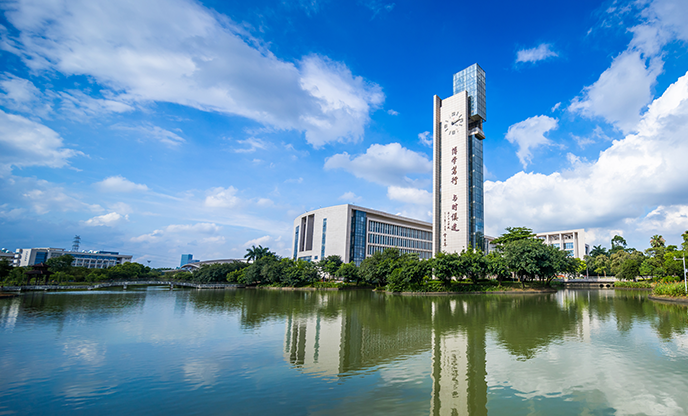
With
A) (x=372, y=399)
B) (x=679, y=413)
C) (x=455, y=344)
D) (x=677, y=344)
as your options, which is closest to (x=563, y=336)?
(x=677, y=344)

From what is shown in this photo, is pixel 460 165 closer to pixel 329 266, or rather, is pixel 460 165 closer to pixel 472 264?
pixel 472 264

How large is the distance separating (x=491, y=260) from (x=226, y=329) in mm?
37701

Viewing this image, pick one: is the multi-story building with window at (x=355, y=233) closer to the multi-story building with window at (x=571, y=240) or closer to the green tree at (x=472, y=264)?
the green tree at (x=472, y=264)

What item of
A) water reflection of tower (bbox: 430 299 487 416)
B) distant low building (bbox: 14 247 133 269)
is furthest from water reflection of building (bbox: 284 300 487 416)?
distant low building (bbox: 14 247 133 269)

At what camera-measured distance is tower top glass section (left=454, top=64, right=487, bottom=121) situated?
63181 mm

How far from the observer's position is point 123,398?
26.7ft

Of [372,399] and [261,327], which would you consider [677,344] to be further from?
[261,327]

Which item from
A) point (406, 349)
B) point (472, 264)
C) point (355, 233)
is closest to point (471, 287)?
point (472, 264)

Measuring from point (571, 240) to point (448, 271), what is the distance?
79.6 metres

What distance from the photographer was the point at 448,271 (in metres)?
42.0

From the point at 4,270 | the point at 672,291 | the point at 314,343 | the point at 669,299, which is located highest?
the point at 672,291

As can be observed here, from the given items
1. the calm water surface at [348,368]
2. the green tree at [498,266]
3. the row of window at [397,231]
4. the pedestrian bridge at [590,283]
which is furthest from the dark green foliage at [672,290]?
the row of window at [397,231]

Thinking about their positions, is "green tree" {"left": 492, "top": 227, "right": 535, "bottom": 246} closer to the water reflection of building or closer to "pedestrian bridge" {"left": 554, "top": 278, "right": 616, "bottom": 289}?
"pedestrian bridge" {"left": 554, "top": 278, "right": 616, "bottom": 289}

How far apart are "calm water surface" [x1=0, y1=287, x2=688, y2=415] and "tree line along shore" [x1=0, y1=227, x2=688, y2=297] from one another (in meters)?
23.5
